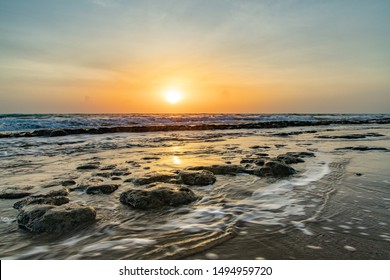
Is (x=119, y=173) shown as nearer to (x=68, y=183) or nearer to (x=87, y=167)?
(x=68, y=183)

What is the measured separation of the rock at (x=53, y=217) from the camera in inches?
135

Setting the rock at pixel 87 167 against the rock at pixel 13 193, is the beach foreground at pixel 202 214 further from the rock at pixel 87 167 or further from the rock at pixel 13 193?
the rock at pixel 87 167

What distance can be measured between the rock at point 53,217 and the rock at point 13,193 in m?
1.33

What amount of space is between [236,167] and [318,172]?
195 cm

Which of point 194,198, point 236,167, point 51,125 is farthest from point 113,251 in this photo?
point 51,125

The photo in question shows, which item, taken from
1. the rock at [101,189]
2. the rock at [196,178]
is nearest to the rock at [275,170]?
the rock at [196,178]

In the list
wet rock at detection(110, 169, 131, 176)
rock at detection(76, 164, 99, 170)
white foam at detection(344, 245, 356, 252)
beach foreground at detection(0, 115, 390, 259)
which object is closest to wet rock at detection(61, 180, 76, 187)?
beach foreground at detection(0, 115, 390, 259)

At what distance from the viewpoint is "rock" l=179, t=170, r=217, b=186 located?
18.4 ft

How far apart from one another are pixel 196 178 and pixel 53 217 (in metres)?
2.85

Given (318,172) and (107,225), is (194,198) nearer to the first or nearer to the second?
(107,225)

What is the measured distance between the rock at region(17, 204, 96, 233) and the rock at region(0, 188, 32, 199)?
133 cm

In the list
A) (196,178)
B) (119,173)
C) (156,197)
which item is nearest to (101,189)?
(156,197)
